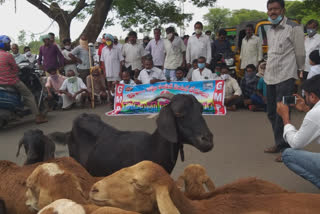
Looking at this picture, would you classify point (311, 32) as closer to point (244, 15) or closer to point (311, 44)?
point (311, 44)

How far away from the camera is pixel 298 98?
13.1ft

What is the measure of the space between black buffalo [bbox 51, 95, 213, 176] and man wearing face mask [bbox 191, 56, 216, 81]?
242 inches

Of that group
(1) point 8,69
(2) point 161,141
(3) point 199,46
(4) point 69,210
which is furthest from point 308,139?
(3) point 199,46

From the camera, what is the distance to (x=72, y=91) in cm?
1058

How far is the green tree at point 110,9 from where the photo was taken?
16422 mm

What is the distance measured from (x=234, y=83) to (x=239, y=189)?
276 inches

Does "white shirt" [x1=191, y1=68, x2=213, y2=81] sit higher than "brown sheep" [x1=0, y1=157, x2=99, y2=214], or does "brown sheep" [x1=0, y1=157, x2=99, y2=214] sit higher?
"white shirt" [x1=191, y1=68, x2=213, y2=81]

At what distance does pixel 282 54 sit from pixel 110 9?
16.3 metres

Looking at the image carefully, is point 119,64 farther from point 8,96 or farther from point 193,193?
point 193,193

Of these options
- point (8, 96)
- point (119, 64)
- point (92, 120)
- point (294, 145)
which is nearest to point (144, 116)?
point (119, 64)

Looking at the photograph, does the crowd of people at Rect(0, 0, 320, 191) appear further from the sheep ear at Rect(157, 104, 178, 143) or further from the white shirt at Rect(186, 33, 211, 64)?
the sheep ear at Rect(157, 104, 178, 143)

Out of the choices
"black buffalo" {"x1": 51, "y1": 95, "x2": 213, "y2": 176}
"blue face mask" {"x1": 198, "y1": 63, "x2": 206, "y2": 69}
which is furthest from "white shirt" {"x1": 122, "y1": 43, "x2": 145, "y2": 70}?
"black buffalo" {"x1": 51, "y1": 95, "x2": 213, "y2": 176}

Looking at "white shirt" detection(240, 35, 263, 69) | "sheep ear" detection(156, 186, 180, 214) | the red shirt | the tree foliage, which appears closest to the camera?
"sheep ear" detection(156, 186, 180, 214)

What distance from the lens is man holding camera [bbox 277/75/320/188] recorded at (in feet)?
10.9
